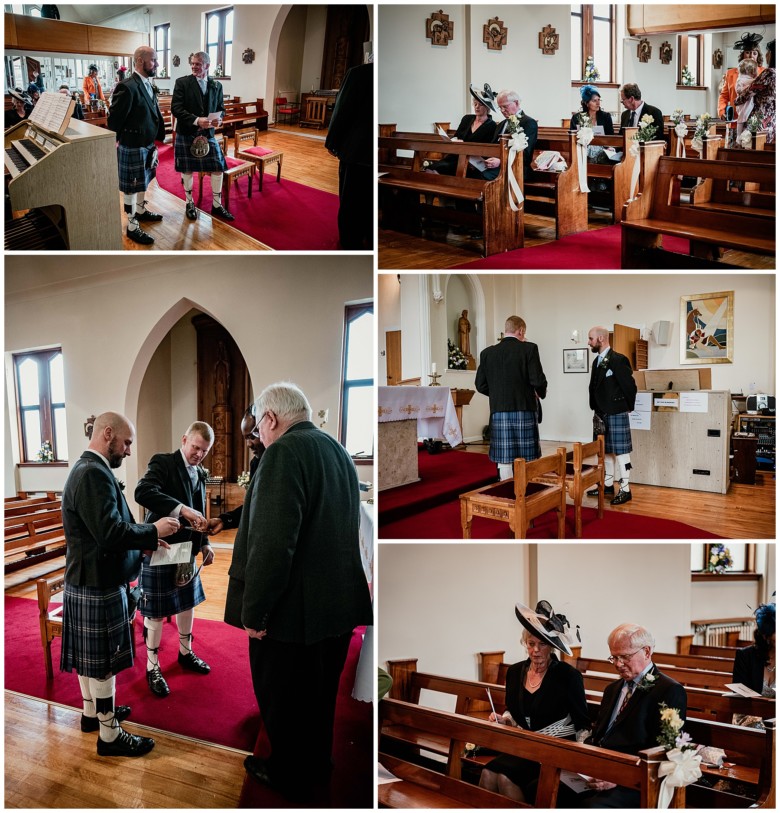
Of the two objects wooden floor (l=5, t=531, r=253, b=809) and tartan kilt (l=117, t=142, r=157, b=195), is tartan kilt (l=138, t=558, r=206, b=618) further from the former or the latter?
tartan kilt (l=117, t=142, r=157, b=195)

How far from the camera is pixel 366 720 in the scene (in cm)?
A: 345

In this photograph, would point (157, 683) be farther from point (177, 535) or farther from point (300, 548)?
point (300, 548)

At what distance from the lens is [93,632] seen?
2992 millimetres

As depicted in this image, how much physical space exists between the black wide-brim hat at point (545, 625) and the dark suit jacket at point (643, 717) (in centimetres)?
32

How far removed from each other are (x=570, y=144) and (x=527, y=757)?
369cm

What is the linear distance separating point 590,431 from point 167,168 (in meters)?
2.33

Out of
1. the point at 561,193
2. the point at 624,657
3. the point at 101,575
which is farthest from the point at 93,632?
the point at 561,193

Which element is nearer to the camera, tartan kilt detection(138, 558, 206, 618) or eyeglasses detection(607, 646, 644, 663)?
eyeglasses detection(607, 646, 644, 663)

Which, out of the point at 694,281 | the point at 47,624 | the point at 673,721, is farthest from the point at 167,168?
the point at 673,721

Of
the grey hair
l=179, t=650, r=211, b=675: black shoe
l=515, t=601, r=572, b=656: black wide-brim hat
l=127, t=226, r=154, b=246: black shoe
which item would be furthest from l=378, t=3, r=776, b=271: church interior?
l=179, t=650, r=211, b=675: black shoe

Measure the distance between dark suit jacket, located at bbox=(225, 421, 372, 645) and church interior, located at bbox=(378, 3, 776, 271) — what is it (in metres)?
1.26

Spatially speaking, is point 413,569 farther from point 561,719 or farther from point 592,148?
point 592,148

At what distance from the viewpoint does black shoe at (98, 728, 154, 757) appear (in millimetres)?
3059

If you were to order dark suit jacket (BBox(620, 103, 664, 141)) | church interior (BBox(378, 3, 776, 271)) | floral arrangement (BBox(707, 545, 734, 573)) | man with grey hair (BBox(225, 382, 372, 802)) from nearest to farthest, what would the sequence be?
man with grey hair (BBox(225, 382, 372, 802)) < church interior (BBox(378, 3, 776, 271)) < dark suit jacket (BBox(620, 103, 664, 141)) < floral arrangement (BBox(707, 545, 734, 573))
